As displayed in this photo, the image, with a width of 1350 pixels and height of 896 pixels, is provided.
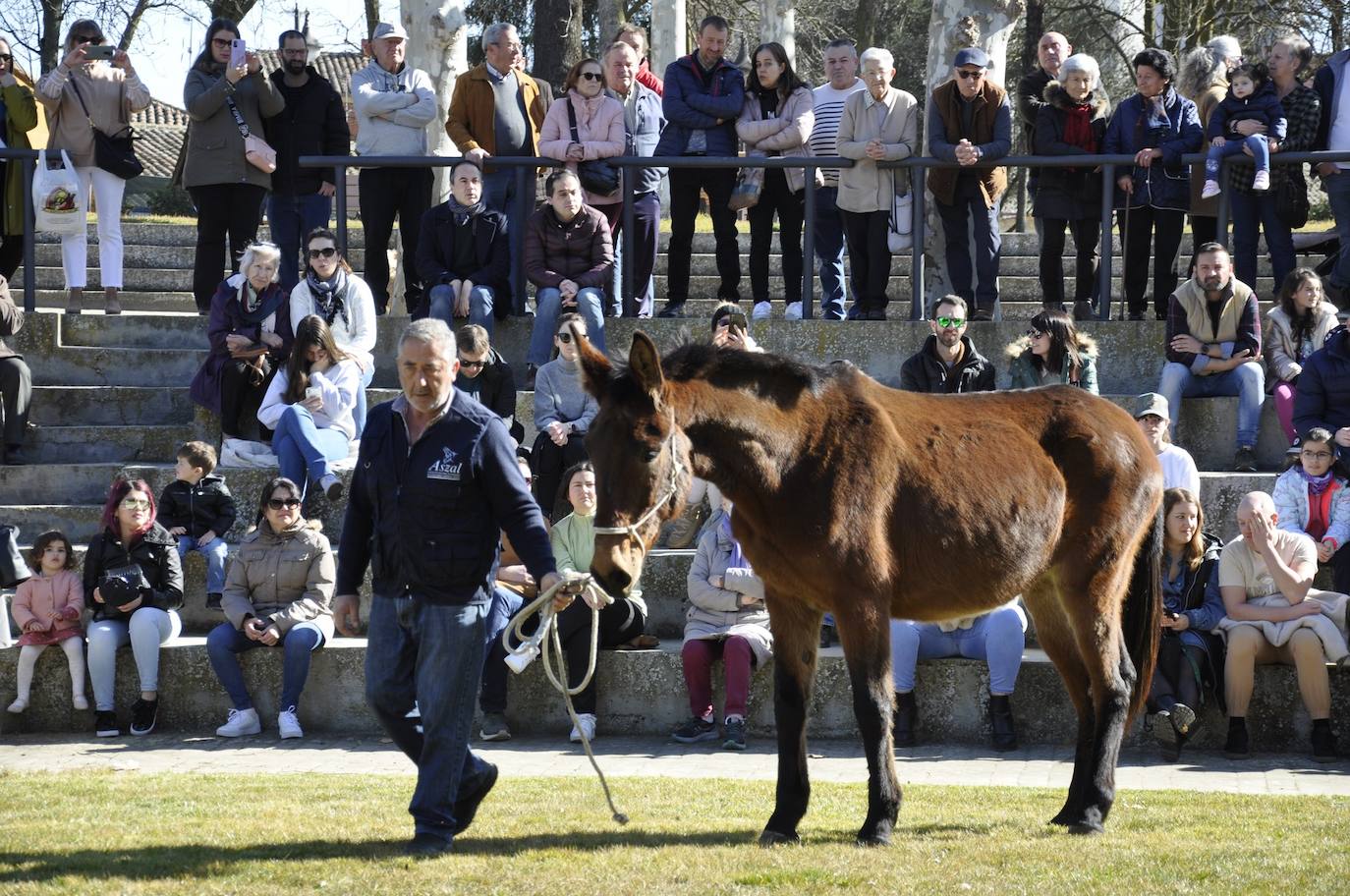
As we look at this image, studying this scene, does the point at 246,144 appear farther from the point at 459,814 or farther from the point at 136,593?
the point at 459,814

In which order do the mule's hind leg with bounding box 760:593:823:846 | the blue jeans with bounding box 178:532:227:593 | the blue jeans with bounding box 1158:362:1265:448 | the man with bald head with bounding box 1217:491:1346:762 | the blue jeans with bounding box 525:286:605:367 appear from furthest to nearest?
the blue jeans with bounding box 525:286:605:367, the blue jeans with bounding box 1158:362:1265:448, the blue jeans with bounding box 178:532:227:593, the man with bald head with bounding box 1217:491:1346:762, the mule's hind leg with bounding box 760:593:823:846

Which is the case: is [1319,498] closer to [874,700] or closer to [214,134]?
[874,700]

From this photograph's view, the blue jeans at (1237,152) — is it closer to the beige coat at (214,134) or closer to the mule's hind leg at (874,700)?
the mule's hind leg at (874,700)

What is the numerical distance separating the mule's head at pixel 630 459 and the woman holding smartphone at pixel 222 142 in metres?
8.20

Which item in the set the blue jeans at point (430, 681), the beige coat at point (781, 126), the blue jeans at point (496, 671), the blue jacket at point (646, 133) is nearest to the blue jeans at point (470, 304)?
the blue jacket at point (646, 133)

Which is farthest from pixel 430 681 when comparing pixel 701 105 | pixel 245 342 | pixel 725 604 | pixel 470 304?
pixel 701 105

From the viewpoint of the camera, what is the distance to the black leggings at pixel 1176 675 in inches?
372

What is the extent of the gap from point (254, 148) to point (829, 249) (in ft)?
15.7

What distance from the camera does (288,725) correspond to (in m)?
10.0

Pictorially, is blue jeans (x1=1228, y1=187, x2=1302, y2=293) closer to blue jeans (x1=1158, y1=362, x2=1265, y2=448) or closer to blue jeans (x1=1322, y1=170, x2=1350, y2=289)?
blue jeans (x1=1322, y1=170, x2=1350, y2=289)

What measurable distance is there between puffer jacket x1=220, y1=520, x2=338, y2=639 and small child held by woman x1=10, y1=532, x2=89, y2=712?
94cm

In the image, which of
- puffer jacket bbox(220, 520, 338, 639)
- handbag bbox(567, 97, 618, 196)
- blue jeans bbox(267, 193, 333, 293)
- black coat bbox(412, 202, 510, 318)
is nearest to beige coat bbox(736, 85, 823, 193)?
handbag bbox(567, 97, 618, 196)

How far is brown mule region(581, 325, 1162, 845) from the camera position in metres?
6.32

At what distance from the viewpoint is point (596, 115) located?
13234mm
